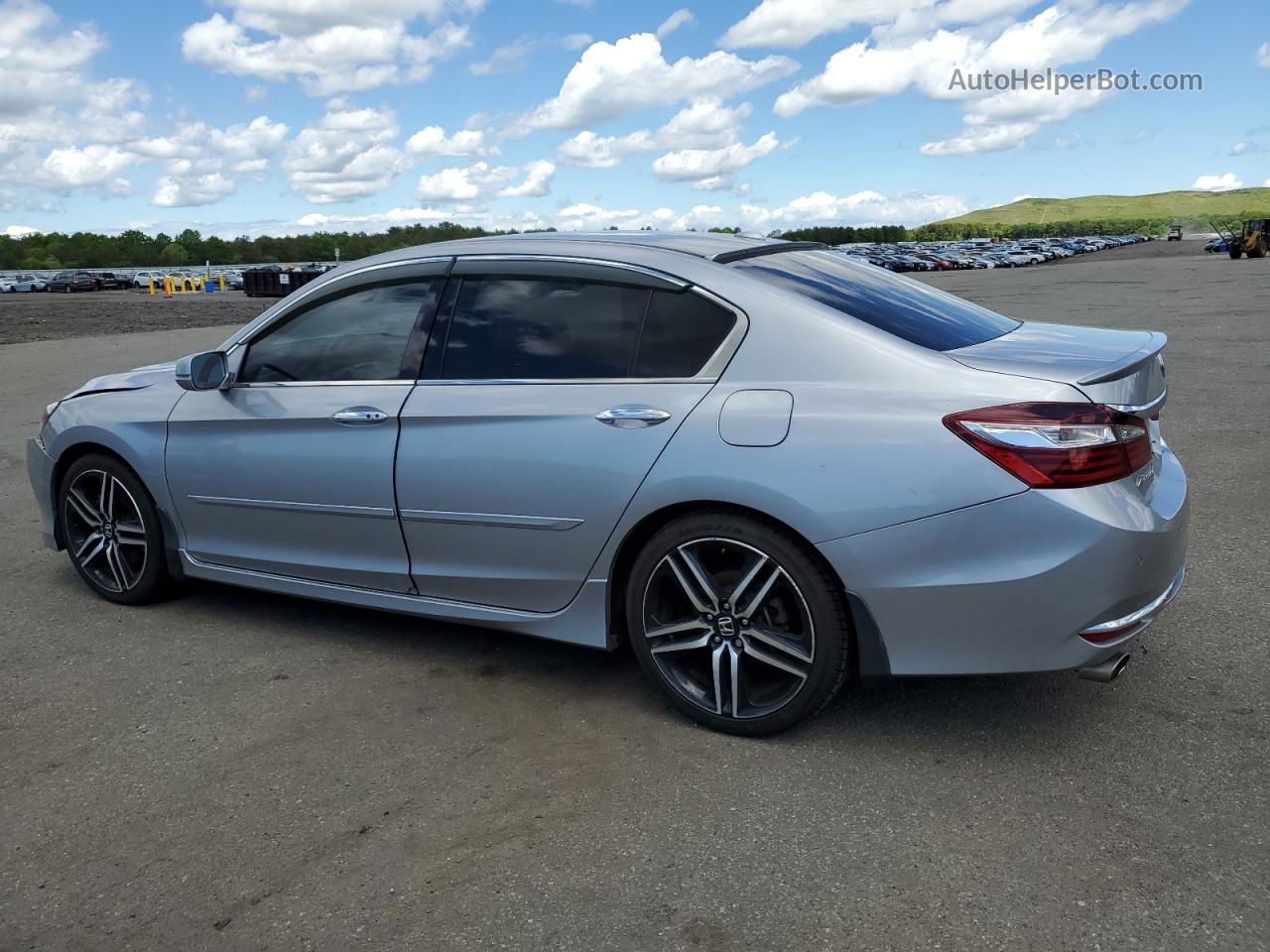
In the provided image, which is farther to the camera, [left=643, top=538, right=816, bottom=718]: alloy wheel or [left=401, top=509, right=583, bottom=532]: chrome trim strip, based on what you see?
[left=401, top=509, right=583, bottom=532]: chrome trim strip

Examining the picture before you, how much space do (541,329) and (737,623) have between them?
4.08 feet

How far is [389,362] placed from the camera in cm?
417

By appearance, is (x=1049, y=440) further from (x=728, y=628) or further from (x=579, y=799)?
(x=579, y=799)

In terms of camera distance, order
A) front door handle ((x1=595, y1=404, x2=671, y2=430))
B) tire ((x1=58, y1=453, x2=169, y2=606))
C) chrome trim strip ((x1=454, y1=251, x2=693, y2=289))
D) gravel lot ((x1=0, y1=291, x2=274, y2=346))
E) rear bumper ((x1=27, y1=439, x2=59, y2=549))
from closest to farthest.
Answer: front door handle ((x1=595, y1=404, x2=671, y2=430)) < chrome trim strip ((x1=454, y1=251, x2=693, y2=289)) < tire ((x1=58, y1=453, x2=169, y2=606)) < rear bumper ((x1=27, y1=439, x2=59, y2=549)) < gravel lot ((x1=0, y1=291, x2=274, y2=346))

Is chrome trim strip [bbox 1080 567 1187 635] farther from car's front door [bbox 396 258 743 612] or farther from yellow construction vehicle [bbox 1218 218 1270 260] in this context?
yellow construction vehicle [bbox 1218 218 1270 260]

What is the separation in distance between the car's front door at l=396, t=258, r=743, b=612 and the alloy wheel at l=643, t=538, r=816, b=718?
0.29 m

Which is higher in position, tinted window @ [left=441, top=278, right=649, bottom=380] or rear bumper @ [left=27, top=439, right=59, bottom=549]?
tinted window @ [left=441, top=278, right=649, bottom=380]

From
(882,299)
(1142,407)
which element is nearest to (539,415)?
(882,299)

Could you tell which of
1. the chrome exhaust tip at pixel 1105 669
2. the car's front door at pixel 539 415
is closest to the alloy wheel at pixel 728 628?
the car's front door at pixel 539 415

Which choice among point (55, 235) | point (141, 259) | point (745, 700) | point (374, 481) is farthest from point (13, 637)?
point (55, 235)

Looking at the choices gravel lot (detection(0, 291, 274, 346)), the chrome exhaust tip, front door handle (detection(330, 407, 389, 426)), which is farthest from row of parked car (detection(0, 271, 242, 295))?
the chrome exhaust tip

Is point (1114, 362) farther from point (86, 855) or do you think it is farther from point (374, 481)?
point (86, 855)

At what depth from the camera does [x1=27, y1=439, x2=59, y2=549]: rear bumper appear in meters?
5.17

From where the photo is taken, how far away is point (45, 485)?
520 cm
